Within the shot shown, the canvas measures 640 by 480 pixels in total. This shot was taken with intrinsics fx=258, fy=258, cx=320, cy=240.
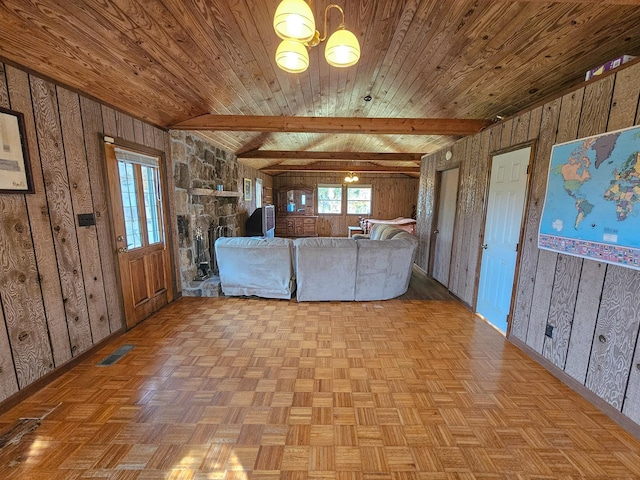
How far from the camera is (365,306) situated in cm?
321

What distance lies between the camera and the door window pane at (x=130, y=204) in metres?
2.47

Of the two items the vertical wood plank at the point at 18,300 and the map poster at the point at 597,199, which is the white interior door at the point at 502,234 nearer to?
the map poster at the point at 597,199

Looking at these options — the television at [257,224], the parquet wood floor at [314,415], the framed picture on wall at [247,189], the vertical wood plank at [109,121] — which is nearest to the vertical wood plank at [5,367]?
the parquet wood floor at [314,415]

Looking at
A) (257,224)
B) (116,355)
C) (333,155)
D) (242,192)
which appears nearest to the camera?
(116,355)

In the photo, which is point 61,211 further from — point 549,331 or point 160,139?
point 549,331

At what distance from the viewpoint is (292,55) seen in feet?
4.36

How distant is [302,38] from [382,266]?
2.60 meters

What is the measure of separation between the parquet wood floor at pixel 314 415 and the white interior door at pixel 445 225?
4.96 feet

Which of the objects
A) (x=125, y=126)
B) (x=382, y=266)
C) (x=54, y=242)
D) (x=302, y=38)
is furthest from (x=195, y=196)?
(x=302, y=38)

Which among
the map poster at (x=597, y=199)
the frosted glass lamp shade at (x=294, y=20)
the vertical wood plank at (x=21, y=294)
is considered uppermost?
the frosted glass lamp shade at (x=294, y=20)

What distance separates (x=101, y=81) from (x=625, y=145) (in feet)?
11.4

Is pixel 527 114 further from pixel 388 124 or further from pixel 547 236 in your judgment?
pixel 388 124

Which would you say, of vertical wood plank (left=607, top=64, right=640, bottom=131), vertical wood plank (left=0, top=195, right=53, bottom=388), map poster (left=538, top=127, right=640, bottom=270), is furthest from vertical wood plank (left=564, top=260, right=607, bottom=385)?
vertical wood plank (left=0, top=195, right=53, bottom=388)

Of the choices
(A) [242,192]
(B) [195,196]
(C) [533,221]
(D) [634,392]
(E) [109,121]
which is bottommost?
(D) [634,392]
